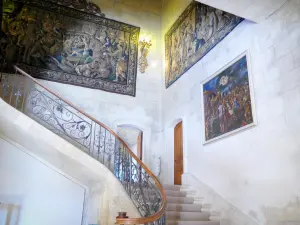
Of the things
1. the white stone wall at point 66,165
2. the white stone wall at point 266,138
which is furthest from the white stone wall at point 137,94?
the white stone wall at point 266,138

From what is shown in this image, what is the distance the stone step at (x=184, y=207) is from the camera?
5.73 metres

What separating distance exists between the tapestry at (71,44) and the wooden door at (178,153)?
1.89 meters

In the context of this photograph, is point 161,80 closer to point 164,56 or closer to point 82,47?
point 164,56

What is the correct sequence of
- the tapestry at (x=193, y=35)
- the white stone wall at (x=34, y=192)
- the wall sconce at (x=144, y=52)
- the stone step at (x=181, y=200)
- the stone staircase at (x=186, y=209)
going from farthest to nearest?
the wall sconce at (x=144, y=52) < the tapestry at (x=193, y=35) < the white stone wall at (x=34, y=192) < the stone step at (x=181, y=200) < the stone staircase at (x=186, y=209)

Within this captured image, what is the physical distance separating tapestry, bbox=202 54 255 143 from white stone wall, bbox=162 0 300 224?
17cm

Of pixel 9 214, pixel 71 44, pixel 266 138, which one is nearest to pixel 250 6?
pixel 266 138

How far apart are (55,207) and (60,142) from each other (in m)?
1.87

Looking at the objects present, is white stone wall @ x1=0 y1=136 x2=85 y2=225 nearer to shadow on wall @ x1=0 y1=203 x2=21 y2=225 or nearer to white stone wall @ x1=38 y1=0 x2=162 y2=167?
shadow on wall @ x1=0 y1=203 x2=21 y2=225

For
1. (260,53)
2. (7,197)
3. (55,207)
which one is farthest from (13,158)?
(260,53)

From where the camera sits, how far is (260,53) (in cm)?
531

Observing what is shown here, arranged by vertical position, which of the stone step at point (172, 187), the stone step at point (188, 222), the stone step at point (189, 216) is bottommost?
the stone step at point (188, 222)

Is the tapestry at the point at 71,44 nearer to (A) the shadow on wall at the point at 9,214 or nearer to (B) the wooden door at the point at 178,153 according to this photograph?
(B) the wooden door at the point at 178,153

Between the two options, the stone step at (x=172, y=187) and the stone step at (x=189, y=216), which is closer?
Result: the stone step at (x=189, y=216)

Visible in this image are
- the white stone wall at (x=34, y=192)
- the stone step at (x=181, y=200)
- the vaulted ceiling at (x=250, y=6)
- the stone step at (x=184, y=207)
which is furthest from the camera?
the white stone wall at (x=34, y=192)
